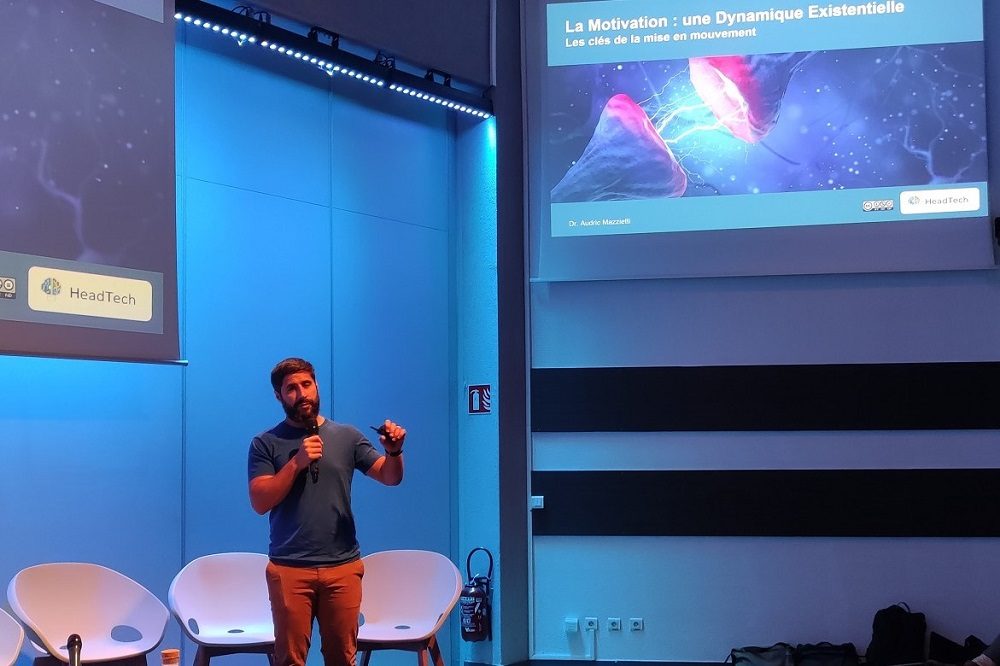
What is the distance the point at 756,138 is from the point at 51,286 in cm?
364

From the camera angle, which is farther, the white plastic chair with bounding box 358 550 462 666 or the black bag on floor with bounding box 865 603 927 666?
the black bag on floor with bounding box 865 603 927 666

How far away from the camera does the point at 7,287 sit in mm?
3672

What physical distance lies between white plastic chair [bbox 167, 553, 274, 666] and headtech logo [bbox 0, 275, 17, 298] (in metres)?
1.30

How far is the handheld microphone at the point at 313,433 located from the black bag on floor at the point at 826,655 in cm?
302

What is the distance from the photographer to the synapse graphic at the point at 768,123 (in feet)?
18.0

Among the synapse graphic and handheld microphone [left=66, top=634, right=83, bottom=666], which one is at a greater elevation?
the synapse graphic

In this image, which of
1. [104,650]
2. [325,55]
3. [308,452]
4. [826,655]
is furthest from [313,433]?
[826,655]

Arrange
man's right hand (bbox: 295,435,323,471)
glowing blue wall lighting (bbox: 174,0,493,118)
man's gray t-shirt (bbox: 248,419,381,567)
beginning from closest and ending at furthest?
man's right hand (bbox: 295,435,323,471) < man's gray t-shirt (bbox: 248,419,381,567) < glowing blue wall lighting (bbox: 174,0,493,118)

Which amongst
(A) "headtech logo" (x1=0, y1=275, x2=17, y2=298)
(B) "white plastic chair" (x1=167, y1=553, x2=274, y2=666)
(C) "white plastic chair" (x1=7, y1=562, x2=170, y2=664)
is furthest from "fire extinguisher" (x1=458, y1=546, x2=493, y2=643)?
(A) "headtech logo" (x1=0, y1=275, x2=17, y2=298)

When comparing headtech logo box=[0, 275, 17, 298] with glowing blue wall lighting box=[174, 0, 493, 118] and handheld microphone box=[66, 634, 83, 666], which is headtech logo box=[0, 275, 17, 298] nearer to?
handheld microphone box=[66, 634, 83, 666]

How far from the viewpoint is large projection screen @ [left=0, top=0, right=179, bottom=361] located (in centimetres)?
374

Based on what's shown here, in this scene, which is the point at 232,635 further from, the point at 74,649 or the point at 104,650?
the point at 74,649

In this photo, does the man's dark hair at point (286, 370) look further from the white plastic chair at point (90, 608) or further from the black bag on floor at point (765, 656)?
the black bag on floor at point (765, 656)

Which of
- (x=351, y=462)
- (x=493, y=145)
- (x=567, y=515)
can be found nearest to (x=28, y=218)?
(x=351, y=462)
